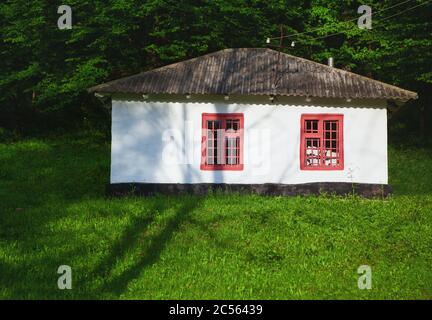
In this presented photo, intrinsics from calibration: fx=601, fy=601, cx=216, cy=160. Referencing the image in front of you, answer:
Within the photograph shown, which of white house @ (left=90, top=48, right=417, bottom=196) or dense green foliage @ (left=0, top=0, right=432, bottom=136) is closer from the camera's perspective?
white house @ (left=90, top=48, right=417, bottom=196)

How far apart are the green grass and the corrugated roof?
3533mm

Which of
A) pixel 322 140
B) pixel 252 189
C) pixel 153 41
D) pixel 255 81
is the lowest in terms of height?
pixel 252 189

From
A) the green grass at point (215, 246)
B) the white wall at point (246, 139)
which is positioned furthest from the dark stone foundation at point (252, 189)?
the green grass at point (215, 246)

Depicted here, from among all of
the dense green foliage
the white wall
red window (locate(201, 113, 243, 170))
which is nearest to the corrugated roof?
the white wall

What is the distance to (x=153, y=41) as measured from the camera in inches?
1457

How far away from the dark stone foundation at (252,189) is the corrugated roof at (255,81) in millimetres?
3026

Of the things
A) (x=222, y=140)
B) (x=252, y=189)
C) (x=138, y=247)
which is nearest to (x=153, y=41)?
(x=222, y=140)

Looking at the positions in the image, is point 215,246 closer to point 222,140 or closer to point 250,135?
point 222,140

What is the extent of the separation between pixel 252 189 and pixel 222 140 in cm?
198

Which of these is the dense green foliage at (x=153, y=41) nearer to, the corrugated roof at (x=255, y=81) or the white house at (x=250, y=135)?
the corrugated roof at (x=255, y=81)

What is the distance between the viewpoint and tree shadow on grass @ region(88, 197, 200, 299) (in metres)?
10.7

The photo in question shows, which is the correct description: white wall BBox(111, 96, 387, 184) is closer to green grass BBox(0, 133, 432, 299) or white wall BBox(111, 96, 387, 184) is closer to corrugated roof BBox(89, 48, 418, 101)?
corrugated roof BBox(89, 48, 418, 101)

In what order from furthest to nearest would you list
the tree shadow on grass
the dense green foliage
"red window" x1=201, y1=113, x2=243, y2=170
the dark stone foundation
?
1. the dense green foliage
2. "red window" x1=201, y1=113, x2=243, y2=170
3. the dark stone foundation
4. the tree shadow on grass
